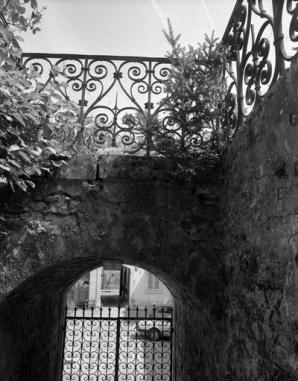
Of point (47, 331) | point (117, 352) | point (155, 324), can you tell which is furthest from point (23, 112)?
point (155, 324)

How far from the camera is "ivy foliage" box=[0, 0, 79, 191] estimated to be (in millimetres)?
2291

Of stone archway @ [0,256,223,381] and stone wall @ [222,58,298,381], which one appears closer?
stone wall @ [222,58,298,381]

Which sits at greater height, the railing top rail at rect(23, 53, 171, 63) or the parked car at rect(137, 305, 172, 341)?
the railing top rail at rect(23, 53, 171, 63)

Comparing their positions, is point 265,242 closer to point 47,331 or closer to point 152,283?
point 47,331

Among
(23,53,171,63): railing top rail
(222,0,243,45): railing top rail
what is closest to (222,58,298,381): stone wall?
(222,0,243,45): railing top rail

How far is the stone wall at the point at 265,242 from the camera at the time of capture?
68.4 inches

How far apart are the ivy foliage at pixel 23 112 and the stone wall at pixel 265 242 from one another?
1346 mm

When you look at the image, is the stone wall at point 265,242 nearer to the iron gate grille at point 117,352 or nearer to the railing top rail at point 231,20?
the railing top rail at point 231,20

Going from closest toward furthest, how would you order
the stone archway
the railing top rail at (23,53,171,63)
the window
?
the stone archway < the railing top rail at (23,53,171,63) < the window

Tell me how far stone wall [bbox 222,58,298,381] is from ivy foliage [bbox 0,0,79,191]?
4.42 ft

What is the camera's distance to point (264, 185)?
6.73 ft

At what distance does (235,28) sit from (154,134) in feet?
3.56

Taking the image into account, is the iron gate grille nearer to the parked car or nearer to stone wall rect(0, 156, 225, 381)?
the parked car

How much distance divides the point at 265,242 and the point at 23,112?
1750 mm
